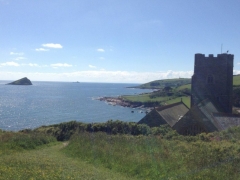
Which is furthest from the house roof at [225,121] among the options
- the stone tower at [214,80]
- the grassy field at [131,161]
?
the stone tower at [214,80]

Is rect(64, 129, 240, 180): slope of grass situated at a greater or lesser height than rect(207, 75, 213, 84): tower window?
lesser

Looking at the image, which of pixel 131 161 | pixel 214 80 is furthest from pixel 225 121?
pixel 131 161

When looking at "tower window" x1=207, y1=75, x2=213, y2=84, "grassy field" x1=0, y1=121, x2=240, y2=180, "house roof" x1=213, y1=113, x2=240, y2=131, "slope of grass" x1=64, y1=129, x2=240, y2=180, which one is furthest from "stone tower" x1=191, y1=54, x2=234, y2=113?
"slope of grass" x1=64, y1=129, x2=240, y2=180

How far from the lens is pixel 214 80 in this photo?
35.4 metres

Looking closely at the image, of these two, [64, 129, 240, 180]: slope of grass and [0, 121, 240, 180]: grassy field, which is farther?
[64, 129, 240, 180]: slope of grass

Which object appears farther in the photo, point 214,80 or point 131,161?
point 214,80

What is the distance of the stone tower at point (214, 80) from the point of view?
35.1m

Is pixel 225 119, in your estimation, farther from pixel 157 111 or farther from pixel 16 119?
pixel 16 119

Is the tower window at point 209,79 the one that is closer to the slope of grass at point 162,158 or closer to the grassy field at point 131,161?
the grassy field at point 131,161

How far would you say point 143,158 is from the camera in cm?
1230

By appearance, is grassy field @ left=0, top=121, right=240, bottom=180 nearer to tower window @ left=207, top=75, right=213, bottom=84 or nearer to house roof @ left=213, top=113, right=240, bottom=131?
house roof @ left=213, top=113, right=240, bottom=131

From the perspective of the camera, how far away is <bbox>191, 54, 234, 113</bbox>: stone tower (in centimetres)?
3513

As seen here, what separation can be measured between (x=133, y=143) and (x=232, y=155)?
5995mm

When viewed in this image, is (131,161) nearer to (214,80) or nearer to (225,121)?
(225,121)
